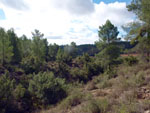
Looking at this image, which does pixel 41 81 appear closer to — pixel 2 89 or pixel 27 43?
pixel 2 89

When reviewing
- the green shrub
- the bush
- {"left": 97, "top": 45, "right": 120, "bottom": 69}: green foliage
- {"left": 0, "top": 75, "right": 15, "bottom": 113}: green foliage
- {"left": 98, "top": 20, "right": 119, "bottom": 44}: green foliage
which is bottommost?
{"left": 0, "top": 75, "right": 15, "bottom": 113}: green foliage

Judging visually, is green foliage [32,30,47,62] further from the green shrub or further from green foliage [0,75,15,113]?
the green shrub

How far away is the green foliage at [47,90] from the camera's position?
25.2 ft

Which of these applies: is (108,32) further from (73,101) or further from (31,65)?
(73,101)

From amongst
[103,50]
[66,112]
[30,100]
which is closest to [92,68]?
[103,50]

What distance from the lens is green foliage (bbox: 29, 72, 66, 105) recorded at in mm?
7670

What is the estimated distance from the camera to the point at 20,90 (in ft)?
29.8

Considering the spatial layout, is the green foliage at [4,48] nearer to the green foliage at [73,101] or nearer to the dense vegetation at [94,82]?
the dense vegetation at [94,82]

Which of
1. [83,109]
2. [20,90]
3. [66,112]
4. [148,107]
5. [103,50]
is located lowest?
[20,90]

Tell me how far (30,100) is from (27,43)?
22.9 metres

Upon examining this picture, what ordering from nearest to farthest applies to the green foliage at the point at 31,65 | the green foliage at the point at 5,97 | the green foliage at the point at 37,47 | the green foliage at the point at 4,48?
1. the green foliage at the point at 5,97
2. the green foliage at the point at 4,48
3. the green foliage at the point at 31,65
4. the green foliage at the point at 37,47

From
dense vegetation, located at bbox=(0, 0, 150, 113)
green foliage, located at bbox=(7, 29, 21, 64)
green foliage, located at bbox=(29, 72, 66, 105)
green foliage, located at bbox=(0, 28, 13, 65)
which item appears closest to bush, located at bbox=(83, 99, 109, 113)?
dense vegetation, located at bbox=(0, 0, 150, 113)

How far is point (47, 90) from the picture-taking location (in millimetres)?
8109

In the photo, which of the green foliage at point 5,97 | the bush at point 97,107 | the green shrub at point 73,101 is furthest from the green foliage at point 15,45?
the bush at point 97,107
